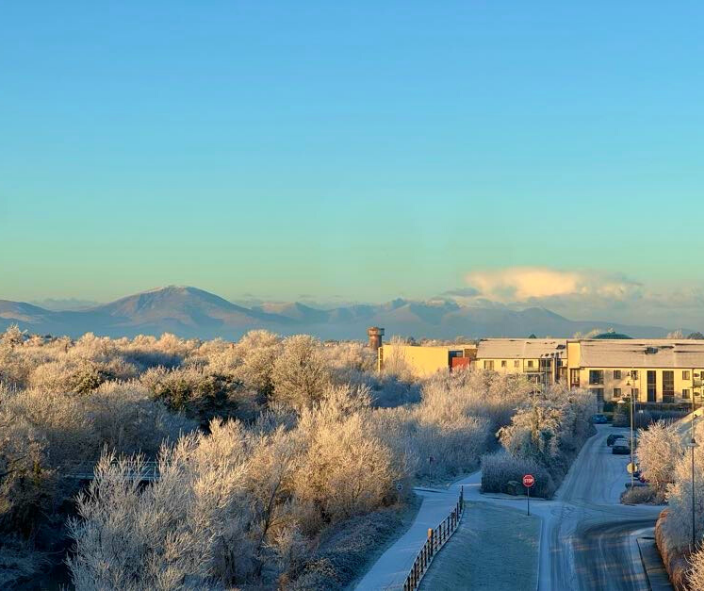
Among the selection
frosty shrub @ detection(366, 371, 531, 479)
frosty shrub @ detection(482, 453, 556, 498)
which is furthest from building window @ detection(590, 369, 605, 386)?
frosty shrub @ detection(482, 453, 556, 498)

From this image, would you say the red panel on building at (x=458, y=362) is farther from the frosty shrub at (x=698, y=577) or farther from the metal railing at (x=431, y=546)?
the frosty shrub at (x=698, y=577)

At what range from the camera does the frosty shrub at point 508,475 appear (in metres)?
47.2

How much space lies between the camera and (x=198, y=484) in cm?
2500

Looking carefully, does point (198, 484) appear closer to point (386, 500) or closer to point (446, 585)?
point (446, 585)

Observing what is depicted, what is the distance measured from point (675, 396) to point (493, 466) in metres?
47.8

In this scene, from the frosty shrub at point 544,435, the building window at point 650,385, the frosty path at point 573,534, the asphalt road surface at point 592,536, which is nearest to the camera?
the frosty path at point 573,534

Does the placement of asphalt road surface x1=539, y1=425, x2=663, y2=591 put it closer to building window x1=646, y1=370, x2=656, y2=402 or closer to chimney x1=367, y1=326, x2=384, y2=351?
building window x1=646, y1=370, x2=656, y2=402

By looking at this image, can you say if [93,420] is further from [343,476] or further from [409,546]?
[409,546]

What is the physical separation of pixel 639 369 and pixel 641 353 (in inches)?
120

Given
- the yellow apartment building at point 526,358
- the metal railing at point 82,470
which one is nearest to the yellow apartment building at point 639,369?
the yellow apartment building at point 526,358

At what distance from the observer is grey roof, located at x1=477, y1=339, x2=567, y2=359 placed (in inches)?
3895

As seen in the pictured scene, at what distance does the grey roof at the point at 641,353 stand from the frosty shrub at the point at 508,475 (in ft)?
151

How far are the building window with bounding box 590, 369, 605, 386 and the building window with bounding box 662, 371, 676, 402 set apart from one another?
5.89 meters

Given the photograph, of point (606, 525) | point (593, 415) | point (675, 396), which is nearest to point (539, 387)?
point (593, 415)
